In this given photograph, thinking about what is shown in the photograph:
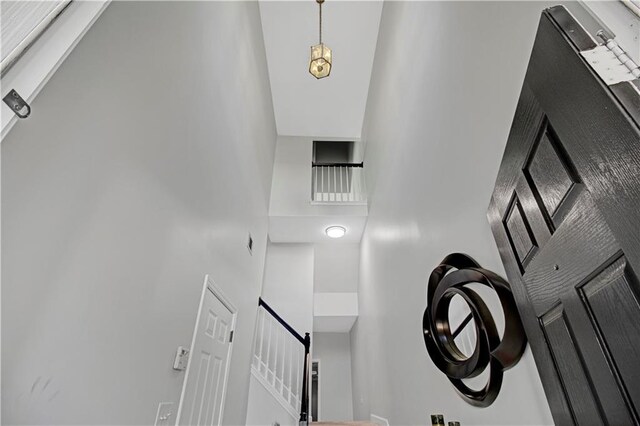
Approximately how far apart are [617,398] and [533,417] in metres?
0.52

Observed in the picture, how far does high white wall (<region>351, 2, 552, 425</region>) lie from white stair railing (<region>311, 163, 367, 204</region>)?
124 centimetres

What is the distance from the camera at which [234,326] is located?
8.77 ft

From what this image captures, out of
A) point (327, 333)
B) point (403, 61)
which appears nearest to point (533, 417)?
point (403, 61)

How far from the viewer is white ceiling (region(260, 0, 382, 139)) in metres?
3.91

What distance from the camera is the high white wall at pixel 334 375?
538 centimetres

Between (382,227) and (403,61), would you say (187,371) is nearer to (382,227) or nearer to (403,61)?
(382,227)

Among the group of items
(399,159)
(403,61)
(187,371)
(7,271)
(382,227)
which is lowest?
(187,371)

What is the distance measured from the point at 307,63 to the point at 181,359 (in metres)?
4.30

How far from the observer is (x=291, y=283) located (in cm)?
495

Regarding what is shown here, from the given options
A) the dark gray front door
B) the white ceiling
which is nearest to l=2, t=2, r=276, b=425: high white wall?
the dark gray front door

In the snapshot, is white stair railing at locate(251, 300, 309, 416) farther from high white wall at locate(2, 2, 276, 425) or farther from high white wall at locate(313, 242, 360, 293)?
high white wall at locate(2, 2, 276, 425)

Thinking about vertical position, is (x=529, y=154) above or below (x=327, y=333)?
below

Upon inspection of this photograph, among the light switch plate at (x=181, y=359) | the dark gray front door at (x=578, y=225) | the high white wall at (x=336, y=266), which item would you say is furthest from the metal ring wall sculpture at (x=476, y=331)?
the high white wall at (x=336, y=266)

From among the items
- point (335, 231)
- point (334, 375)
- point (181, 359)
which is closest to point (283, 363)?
point (335, 231)
